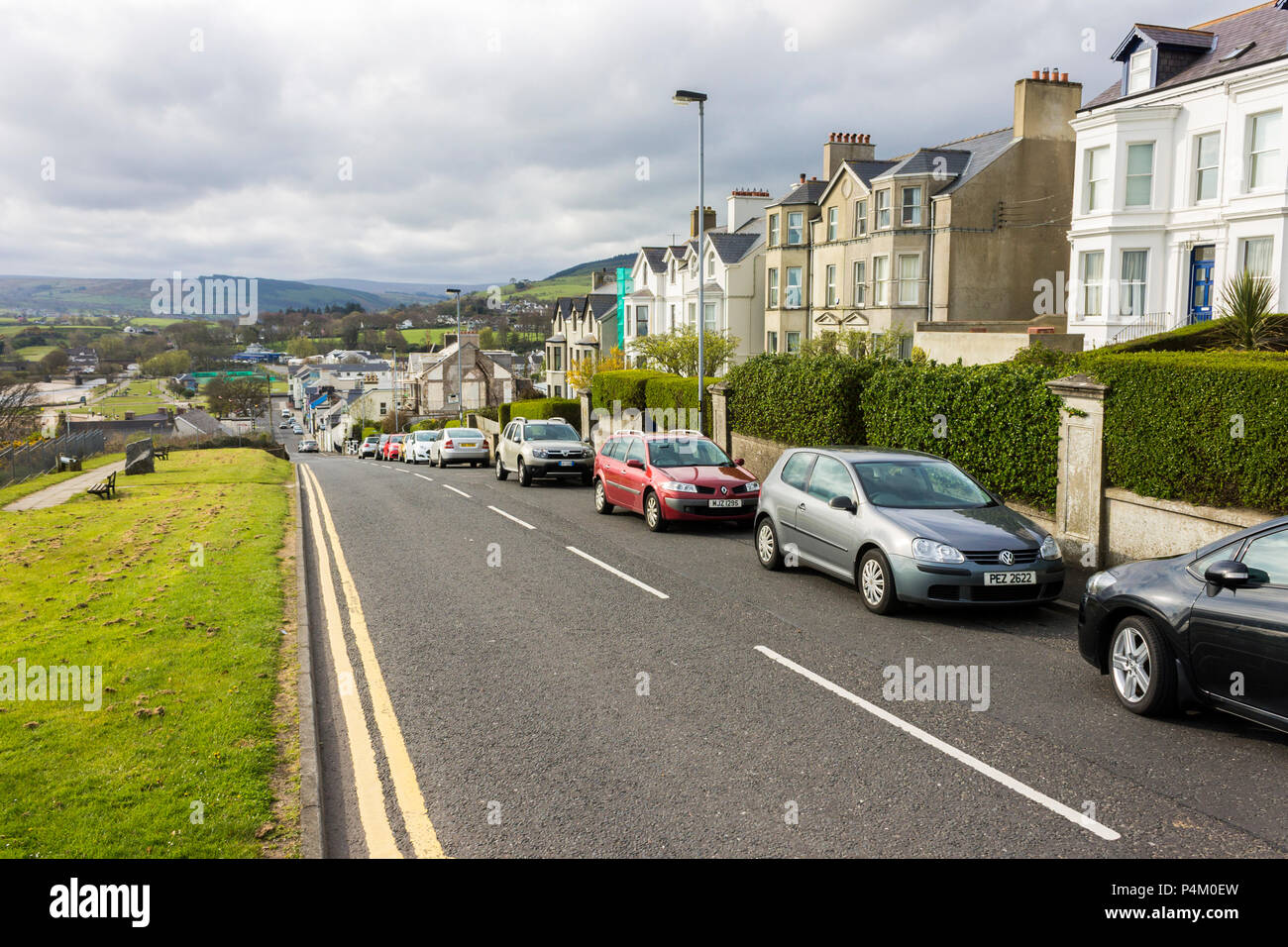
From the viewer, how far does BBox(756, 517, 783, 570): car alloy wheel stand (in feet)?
39.8

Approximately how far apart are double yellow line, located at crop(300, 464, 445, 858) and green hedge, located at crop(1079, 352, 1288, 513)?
925cm

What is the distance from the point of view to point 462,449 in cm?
3466

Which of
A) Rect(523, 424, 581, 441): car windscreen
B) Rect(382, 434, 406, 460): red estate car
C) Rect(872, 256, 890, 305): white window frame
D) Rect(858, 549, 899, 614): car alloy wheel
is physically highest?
Answer: Rect(872, 256, 890, 305): white window frame

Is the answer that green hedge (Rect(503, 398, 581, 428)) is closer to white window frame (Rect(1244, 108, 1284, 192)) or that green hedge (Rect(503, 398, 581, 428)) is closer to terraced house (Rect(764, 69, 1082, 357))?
terraced house (Rect(764, 69, 1082, 357))

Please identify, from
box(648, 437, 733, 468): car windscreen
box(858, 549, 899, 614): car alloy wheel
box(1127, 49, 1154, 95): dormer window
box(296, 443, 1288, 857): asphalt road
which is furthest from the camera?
box(1127, 49, 1154, 95): dormer window

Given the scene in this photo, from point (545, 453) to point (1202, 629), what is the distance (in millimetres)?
18093

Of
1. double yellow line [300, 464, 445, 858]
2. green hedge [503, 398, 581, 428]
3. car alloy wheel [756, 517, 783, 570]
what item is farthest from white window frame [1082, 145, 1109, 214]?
double yellow line [300, 464, 445, 858]

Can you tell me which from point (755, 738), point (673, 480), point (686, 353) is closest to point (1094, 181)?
point (686, 353)

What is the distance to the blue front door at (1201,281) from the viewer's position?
26.4m

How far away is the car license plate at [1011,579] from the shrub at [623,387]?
69.2 ft

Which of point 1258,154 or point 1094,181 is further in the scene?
point 1094,181

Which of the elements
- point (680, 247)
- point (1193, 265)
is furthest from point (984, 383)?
point (680, 247)

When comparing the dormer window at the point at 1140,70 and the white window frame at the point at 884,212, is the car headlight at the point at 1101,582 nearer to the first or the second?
the dormer window at the point at 1140,70

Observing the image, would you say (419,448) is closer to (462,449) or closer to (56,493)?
(462,449)
